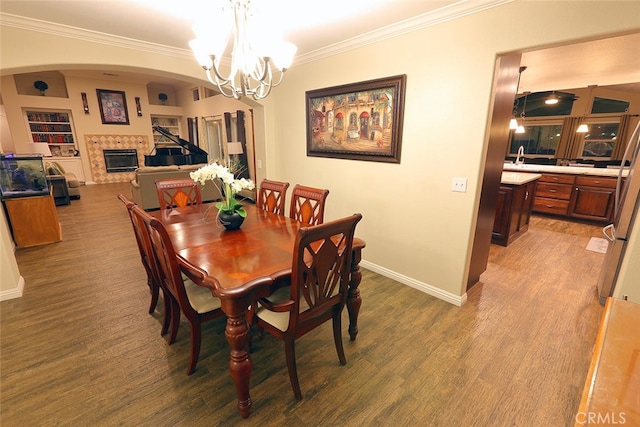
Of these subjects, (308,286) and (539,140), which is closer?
(308,286)

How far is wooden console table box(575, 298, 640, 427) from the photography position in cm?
65

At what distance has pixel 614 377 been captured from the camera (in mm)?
757

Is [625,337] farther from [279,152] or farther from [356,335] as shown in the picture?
[279,152]

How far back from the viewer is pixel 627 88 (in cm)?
560

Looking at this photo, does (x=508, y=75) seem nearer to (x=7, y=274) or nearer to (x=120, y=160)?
(x=7, y=274)

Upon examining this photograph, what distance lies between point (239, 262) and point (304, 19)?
7.08 feet

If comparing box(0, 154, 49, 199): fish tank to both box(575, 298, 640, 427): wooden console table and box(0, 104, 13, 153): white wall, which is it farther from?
box(575, 298, 640, 427): wooden console table

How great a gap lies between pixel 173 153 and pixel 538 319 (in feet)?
27.9

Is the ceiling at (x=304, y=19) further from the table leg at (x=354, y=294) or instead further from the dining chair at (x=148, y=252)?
the table leg at (x=354, y=294)

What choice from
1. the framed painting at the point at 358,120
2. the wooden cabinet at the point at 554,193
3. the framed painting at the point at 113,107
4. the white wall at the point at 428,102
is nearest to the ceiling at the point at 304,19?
the white wall at the point at 428,102

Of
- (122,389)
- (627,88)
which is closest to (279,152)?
(122,389)

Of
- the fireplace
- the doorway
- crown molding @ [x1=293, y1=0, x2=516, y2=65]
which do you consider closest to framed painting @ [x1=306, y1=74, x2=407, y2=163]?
crown molding @ [x1=293, y1=0, x2=516, y2=65]

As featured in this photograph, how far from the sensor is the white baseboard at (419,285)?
261cm

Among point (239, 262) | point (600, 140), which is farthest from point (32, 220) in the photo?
point (600, 140)
